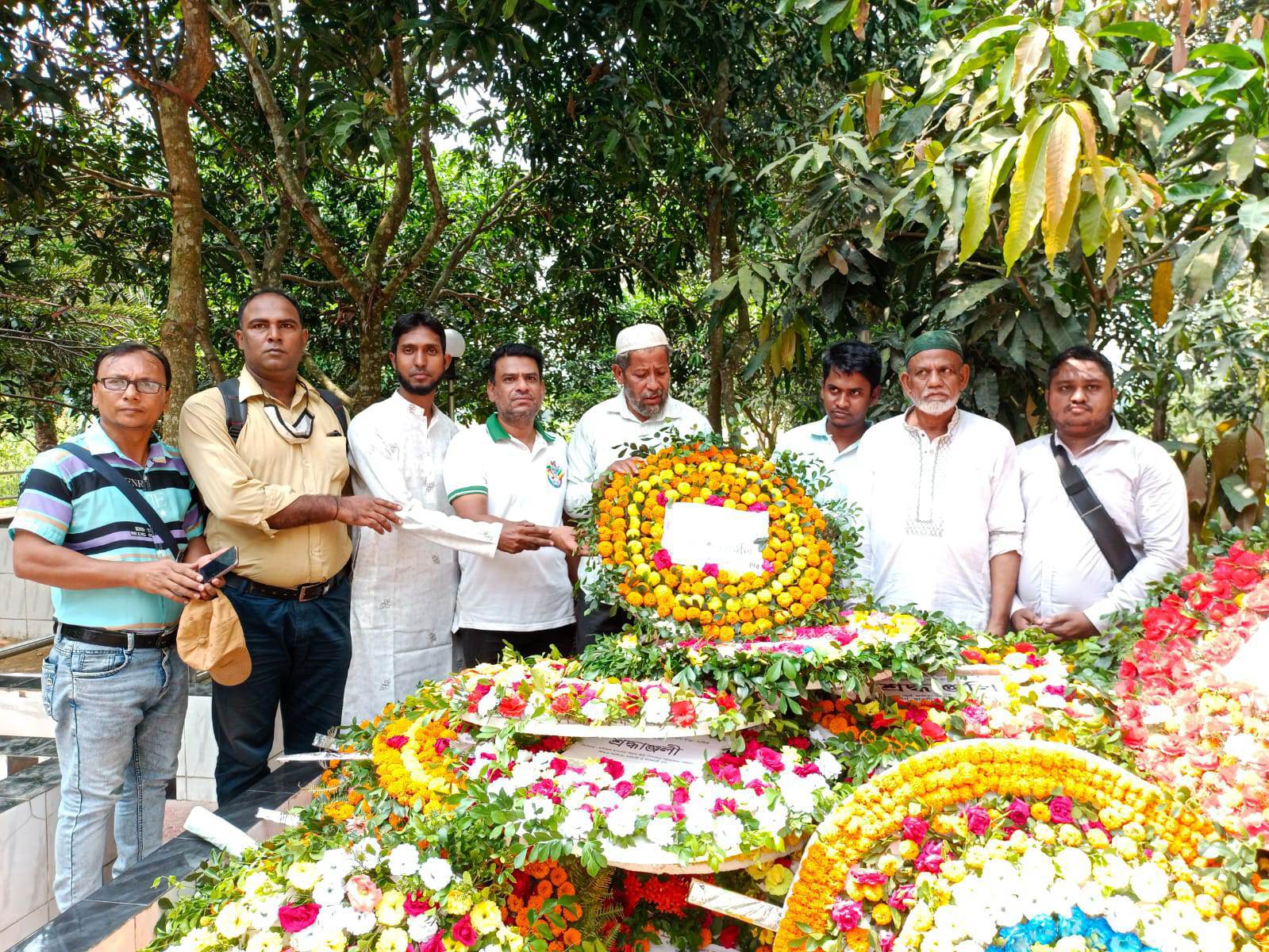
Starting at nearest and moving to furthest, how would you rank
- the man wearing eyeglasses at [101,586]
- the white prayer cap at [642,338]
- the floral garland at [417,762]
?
the floral garland at [417,762], the man wearing eyeglasses at [101,586], the white prayer cap at [642,338]

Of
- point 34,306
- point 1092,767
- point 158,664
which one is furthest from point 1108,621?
point 34,306

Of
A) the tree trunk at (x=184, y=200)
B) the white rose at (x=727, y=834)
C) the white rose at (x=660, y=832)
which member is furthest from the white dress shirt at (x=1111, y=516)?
the tree trunk at (x=184, y=200)

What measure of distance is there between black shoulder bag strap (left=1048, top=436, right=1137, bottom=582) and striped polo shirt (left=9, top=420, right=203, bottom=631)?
274cm

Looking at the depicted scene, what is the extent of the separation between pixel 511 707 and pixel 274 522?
116 centimetres

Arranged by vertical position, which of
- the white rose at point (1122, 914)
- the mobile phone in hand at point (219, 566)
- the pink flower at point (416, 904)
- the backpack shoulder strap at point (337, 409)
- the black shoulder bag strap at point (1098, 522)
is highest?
the backpack shoulder strap at point (337, 409)

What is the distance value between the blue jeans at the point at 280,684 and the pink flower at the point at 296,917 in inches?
46.0

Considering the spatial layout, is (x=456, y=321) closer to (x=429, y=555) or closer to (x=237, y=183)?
(x=237, y=183)

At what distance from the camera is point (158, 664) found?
8.54 feet

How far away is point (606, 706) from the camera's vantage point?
77.8 inches

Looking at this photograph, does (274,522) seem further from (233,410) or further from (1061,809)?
(1061,809)

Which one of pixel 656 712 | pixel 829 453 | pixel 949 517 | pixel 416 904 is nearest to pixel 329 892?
pixel 416 904

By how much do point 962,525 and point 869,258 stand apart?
57.1 inches

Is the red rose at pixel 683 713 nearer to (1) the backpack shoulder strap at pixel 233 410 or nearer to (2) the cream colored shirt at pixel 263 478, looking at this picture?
(2) the cream colored shirt at pixel 263 478

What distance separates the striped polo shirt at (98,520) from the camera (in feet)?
7.93
